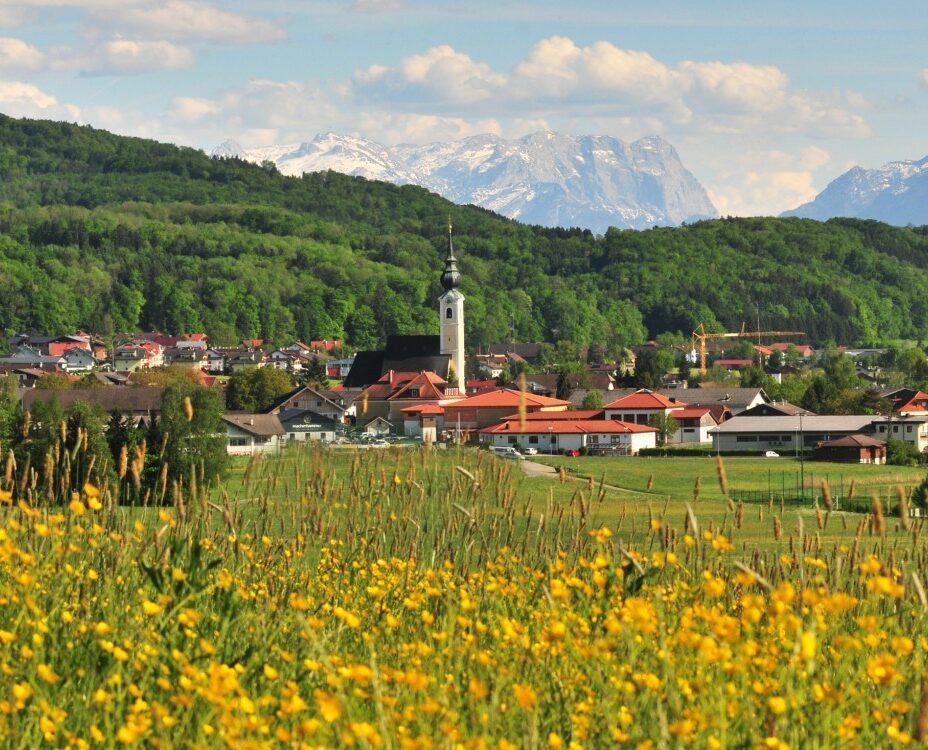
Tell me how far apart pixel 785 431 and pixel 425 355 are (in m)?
38.7

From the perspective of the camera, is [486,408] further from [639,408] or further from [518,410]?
[518,410]

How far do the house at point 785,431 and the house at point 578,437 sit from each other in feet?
10.6

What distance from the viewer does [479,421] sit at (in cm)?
8212

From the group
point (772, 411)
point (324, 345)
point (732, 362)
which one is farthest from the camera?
point (324, 345)

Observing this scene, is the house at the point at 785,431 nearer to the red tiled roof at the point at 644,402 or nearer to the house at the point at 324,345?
the red tiled roof at the point at 644,402

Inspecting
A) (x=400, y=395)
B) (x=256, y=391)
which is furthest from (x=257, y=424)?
(x=400, y=395)

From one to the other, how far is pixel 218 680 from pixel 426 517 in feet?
29.0

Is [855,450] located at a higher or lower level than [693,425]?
higher

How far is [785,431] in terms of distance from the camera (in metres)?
72.6

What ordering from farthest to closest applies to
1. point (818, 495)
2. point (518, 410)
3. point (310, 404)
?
point (310, 404), point (518, 410), point (818, 495)

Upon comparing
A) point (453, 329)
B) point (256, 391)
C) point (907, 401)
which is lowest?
point (907, 401)

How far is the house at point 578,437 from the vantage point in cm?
7106

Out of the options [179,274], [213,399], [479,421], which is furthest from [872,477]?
[179,274]

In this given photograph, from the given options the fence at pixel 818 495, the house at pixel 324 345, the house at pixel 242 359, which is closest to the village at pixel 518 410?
the fence at pixel 818 495
